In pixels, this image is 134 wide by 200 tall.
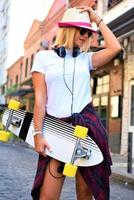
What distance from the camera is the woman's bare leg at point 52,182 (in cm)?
355

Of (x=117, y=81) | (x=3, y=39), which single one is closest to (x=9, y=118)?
(x=117, y=81)

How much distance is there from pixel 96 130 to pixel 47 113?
345 millimetres

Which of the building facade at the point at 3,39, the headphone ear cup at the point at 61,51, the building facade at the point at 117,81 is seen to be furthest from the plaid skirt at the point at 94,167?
the building facade at the point at 3,39

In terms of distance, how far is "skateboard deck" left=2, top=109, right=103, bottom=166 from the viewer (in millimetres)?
3461

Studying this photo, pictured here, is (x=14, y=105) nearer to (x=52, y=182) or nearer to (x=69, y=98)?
(x=69, y=98)

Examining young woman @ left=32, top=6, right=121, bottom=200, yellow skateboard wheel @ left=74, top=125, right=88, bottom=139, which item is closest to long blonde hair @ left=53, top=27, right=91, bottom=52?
young woman @ left=32, top=6, right=121, bottom=200

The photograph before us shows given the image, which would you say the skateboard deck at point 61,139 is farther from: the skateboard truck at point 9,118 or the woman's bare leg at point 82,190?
the woman's bare leg at point 82,190

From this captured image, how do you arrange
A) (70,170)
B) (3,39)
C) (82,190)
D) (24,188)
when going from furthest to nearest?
1. (3,39)
2. (24,188)
3. (82,190)
4. (70,170)

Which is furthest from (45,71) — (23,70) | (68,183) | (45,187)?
(23,70)

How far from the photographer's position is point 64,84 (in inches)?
143

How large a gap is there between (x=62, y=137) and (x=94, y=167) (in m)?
0.28

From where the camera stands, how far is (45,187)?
11.7 ft

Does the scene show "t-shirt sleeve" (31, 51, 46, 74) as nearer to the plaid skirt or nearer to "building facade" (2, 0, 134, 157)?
the plaid skirt

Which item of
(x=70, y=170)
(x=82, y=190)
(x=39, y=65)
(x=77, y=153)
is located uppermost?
(x=39, y=65)
